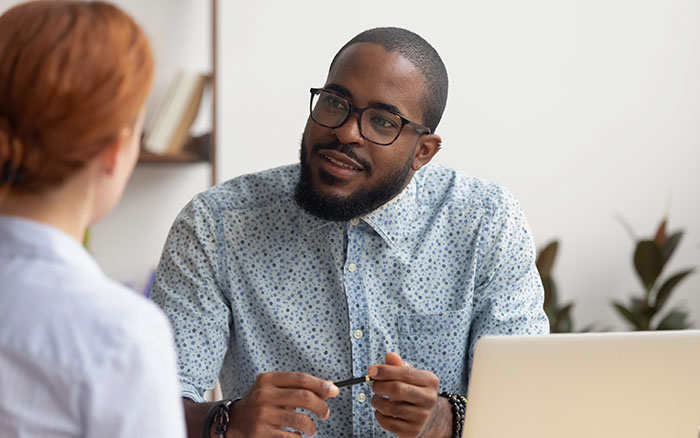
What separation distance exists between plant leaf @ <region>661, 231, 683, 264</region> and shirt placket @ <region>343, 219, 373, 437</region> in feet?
4.87

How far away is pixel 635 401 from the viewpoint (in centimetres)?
107

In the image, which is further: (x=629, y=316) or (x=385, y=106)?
(x=629, y=316)

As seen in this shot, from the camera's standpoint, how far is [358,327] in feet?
5.29

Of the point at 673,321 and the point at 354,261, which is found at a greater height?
the point at 354,261

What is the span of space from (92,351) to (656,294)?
7.92 feet

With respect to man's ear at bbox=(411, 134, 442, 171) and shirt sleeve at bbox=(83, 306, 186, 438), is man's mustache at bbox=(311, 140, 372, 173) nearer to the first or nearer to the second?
man's ear at bbox=(411, 134, 442, 171)

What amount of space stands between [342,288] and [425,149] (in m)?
0.29

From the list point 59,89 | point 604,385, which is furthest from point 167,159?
point 59,89

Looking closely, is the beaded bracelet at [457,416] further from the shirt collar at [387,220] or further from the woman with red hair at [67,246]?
the woman with red hair at [67,246]

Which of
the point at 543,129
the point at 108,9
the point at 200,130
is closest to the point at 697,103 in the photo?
the point at 543,129

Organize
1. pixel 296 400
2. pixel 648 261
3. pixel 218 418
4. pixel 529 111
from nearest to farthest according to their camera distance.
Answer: pixel 296 400 < pixel 218 418 < pixel 648 261 < pixel 529 111

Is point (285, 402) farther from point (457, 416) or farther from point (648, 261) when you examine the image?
point (648, 261)

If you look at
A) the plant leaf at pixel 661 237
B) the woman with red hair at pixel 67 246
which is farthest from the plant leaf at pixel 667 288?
the woman with red hair at pixel 67 246

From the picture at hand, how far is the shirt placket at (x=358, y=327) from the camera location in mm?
1592
